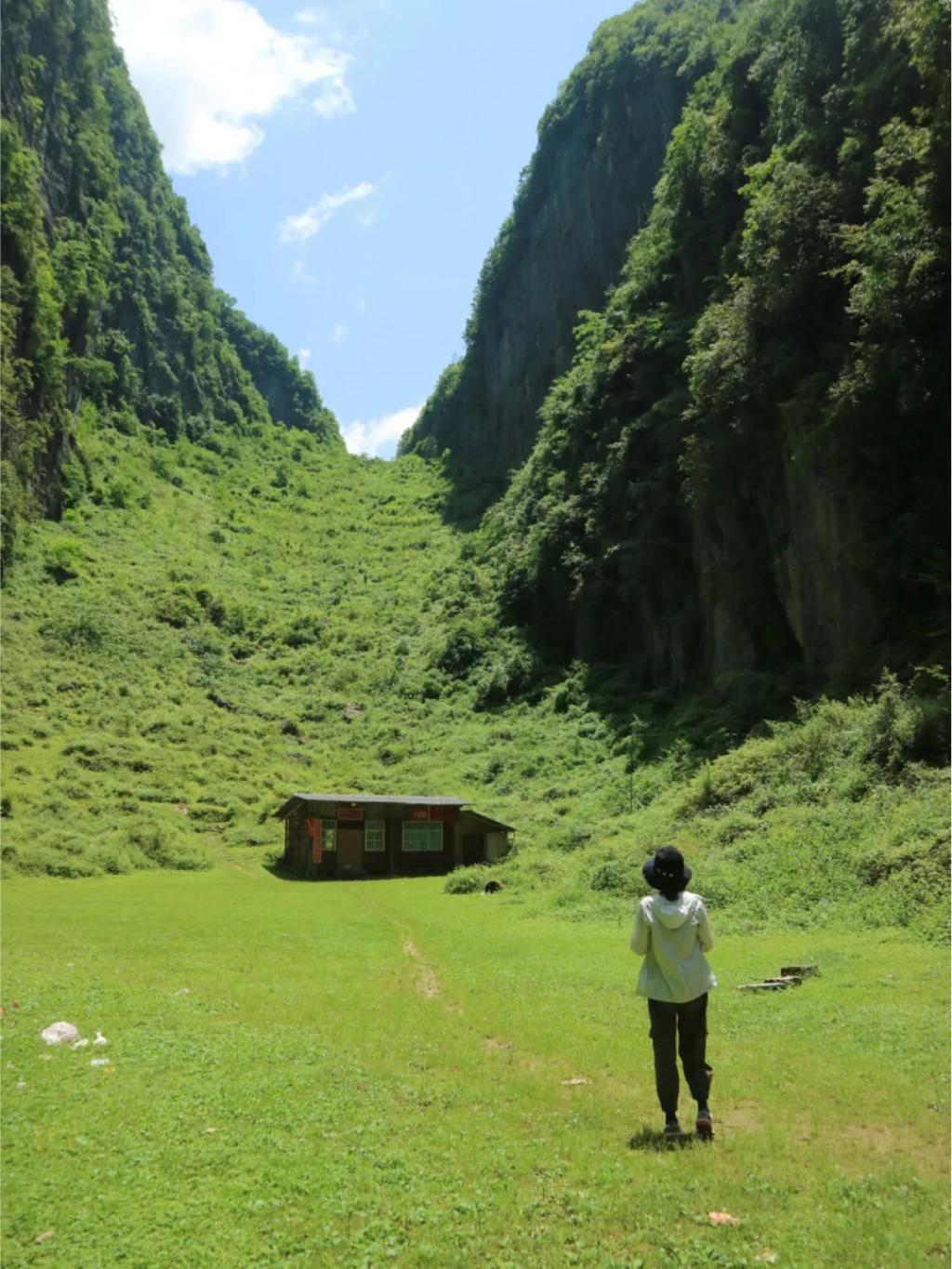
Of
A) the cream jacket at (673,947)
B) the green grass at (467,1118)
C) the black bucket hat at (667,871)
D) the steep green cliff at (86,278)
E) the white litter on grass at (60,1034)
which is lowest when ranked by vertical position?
the white litter on grass at (60,1034)

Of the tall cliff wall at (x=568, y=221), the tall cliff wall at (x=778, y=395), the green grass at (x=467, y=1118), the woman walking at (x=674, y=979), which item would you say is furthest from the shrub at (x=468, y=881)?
the tall cliff wall at (x=568, y=221)

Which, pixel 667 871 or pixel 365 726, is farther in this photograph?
pixel 365 726

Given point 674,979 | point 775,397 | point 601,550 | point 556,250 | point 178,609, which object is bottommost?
point 674,979

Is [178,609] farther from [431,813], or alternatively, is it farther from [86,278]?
[431,813]

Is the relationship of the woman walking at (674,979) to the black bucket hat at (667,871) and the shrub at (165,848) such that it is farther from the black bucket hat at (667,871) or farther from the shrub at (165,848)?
the shrub at (165,848)

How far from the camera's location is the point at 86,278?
76000mm

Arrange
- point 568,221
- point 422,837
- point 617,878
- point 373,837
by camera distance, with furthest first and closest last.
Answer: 1. point 568,221
2. point 422,837
3. point 373,837
4. point 617,878

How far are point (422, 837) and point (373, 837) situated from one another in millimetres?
2003

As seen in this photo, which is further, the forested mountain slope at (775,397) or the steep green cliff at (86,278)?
the steep green cliff at (86,278)

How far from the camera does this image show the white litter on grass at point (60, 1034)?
10.4m

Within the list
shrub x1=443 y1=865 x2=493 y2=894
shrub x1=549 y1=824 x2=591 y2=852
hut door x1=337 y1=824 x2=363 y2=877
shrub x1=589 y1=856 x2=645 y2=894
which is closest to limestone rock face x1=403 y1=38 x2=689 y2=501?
hut door x1=337 y1=824 x2=363 y2=877

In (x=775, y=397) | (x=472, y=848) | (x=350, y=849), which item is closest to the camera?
(x=775, y=397)

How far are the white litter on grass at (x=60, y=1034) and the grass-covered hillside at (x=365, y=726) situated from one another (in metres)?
12.2

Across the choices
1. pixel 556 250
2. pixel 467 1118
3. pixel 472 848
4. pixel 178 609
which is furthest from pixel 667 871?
pixel 556 250
